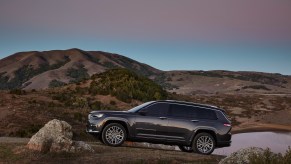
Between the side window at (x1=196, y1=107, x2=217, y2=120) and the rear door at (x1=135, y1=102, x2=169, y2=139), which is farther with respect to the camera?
the side window at (x1=196, y1=107, x2=217, y2=120)

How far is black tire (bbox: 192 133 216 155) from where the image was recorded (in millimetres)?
17031

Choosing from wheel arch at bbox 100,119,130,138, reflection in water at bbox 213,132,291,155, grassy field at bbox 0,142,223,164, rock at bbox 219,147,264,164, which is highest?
wheel arch at bbox 100,119,130,138

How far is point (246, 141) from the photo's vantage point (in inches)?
1432

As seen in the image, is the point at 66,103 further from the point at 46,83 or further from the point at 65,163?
the point at 46,83

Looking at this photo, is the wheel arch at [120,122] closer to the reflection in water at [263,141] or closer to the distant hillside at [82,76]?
the reflection in water at [263,141]

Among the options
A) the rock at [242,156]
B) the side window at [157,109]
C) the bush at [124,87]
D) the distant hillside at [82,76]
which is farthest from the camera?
the distant hillside at [82,76]

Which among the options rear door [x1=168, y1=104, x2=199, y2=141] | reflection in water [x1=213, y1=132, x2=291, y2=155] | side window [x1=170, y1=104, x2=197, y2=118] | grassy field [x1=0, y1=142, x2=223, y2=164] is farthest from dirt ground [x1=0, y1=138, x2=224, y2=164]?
reflection in water [x1=213, y1=132, x2=291, y2=155]

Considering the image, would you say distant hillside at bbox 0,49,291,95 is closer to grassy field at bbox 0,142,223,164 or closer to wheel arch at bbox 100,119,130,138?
wheel arch at bbox 100,119,130,138

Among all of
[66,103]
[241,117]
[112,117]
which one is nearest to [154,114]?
[112,117]

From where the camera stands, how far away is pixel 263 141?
3681cm

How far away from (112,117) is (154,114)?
1.55 meters

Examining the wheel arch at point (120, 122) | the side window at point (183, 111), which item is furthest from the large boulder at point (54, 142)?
the side window at point (183, 111)

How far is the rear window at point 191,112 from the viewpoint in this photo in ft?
56.1

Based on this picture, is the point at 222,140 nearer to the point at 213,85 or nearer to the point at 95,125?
the point at 95,125
